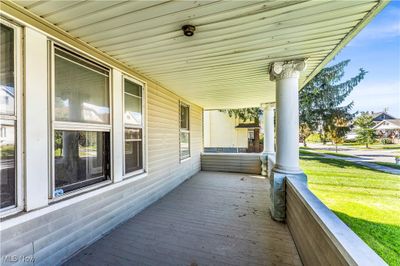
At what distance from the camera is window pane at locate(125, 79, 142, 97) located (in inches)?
128

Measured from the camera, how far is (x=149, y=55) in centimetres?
266

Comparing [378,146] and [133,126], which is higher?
[133,126]

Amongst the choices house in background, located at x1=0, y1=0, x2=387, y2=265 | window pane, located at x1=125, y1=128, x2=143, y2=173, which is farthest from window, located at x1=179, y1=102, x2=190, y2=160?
window pane, located at x1=125, y1=128, x2=143, y2=173

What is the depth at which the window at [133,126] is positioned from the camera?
319 centimetres

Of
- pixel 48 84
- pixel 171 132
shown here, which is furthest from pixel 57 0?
pixel 171 132

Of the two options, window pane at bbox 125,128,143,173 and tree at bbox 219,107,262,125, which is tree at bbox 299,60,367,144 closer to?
tree at bbox 219,107,262,125

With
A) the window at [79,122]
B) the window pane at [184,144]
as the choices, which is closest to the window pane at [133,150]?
the window at [79,122]

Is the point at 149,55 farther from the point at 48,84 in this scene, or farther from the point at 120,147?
the point at 120,147

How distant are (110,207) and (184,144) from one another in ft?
11.3

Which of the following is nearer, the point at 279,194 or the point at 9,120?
the point at 9,120

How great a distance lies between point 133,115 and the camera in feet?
11.0

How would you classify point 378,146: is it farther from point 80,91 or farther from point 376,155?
point 80,91
